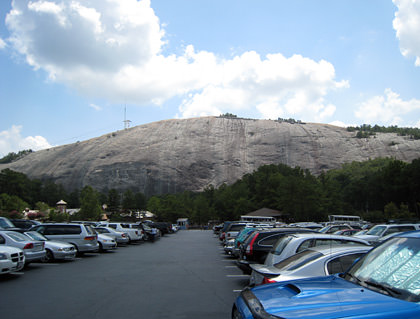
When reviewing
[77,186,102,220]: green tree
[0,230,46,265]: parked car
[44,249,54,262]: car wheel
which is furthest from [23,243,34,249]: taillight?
[77,186,102,220]: green tree

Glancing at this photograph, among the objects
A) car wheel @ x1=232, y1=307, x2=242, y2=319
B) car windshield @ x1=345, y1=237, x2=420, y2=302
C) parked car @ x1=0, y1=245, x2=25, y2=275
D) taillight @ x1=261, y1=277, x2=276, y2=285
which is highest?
car windshield @ x1=345, y1=237, x2=420, y2=302

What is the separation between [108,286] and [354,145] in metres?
125

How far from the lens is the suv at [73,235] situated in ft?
64.9

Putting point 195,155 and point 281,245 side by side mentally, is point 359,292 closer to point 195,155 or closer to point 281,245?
point 281,245

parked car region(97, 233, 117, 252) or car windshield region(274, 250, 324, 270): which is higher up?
car windshield region(274, 250, 324, 270)

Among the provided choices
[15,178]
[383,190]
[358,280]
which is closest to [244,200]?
[383,190]

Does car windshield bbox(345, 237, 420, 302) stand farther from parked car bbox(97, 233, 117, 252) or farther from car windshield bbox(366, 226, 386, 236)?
parked car bbox(97, 233, 117, 252)

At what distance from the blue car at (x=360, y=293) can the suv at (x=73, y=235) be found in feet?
56.6

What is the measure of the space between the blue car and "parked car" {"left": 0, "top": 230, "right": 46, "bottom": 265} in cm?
1236

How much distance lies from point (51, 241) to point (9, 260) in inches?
245

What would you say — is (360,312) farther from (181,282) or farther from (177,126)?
(177,126)

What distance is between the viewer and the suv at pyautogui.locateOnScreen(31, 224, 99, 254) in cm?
1978

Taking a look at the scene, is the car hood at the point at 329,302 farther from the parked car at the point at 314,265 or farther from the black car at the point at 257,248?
the black car at the point at 257,248

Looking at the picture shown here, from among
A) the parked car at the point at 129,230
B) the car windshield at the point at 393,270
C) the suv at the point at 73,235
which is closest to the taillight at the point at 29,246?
the suv at the point at 73,235
